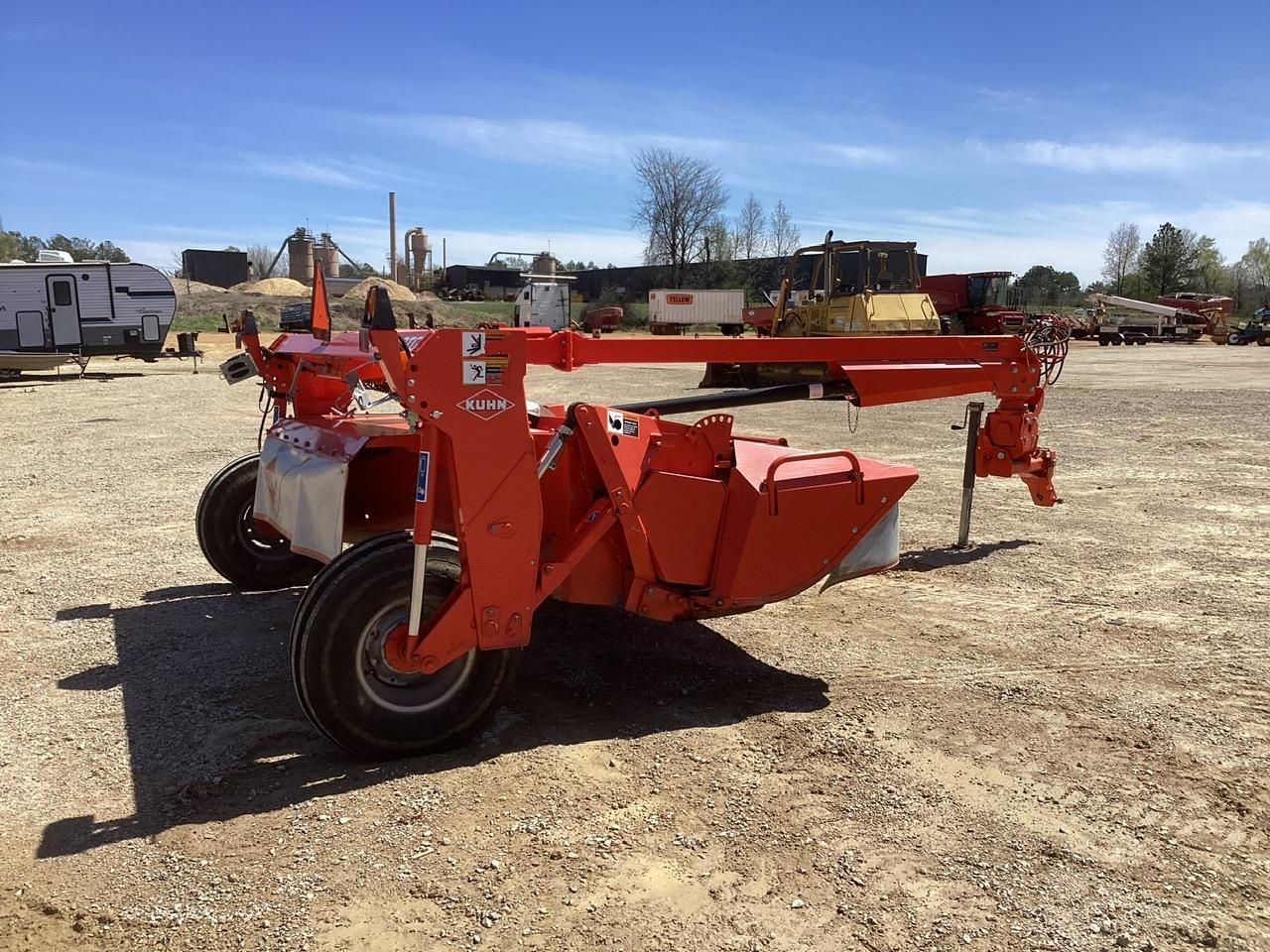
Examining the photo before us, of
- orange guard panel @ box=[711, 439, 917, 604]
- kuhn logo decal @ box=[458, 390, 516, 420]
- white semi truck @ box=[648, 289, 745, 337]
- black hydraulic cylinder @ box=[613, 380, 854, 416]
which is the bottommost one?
orange guard panel @ box=[711, 439, 917, 604]

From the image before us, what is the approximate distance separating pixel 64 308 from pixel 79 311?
0.32 metres

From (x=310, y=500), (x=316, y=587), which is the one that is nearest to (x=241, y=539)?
(x=310, y=500)

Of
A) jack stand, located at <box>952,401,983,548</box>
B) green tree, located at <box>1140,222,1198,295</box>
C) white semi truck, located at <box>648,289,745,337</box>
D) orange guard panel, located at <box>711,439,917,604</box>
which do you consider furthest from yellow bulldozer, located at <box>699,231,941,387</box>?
green tree, located at <box>1140,222,1198,295</box>

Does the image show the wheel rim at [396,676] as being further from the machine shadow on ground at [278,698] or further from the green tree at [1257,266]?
the green tree at [1257,266]

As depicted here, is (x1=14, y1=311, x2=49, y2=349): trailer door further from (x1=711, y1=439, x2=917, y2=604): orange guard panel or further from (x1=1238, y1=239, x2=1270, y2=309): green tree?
(x1=1238, y1=239, x2=1270, y2=309): green tree

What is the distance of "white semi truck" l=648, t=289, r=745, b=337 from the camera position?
4481cm

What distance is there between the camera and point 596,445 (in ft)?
12.3

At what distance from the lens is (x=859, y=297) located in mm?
18547

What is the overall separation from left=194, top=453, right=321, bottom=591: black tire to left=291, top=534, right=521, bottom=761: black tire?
6.74 feet

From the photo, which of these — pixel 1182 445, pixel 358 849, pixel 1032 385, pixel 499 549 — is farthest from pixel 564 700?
pixel 1182 445

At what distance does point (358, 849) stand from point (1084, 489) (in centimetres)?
775

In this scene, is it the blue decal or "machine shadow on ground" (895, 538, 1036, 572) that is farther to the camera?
"machine shadow on ground" (895, 538, 1036, 572)

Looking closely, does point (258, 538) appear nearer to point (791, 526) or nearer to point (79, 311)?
point (791, 526)

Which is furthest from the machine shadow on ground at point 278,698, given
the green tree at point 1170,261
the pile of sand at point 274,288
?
the green tree at point 1170,261
